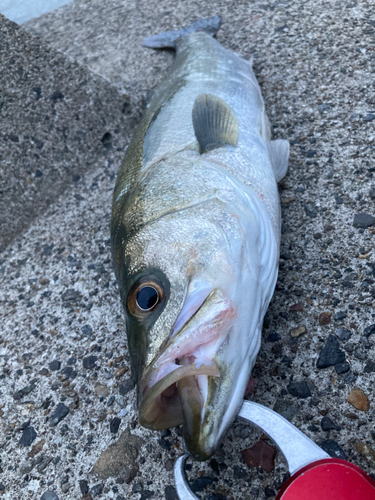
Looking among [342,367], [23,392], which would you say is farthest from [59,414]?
[342,367]

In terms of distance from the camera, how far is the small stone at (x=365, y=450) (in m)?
1.50

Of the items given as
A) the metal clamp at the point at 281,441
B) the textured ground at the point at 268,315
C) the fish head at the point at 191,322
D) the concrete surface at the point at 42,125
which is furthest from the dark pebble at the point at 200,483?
the concrete surface at the point at 42,125

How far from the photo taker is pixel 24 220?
2.98 metres

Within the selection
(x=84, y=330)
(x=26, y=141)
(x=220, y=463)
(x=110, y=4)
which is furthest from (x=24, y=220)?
(x=110, y=4)

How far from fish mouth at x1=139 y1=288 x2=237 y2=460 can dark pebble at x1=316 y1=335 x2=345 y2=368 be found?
0.61 meters

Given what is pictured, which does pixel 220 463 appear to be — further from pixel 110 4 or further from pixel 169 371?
pixel 110 4

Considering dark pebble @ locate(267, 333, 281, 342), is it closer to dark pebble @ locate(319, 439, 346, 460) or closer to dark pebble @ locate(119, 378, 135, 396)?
dark pebble @ locate(319, 439, 346, 460)

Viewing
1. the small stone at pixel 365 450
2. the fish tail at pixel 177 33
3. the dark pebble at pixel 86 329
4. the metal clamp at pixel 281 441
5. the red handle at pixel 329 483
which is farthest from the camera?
the fish tail at pixel 177 33

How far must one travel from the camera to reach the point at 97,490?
1730 mm

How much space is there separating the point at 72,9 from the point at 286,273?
5.01 meters

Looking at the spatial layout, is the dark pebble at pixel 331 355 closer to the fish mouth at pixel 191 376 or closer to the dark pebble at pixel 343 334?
the dark pebble at pixel 343 334

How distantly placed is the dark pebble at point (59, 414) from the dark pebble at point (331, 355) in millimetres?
1272

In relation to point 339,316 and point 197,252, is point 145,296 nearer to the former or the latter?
point 197,252

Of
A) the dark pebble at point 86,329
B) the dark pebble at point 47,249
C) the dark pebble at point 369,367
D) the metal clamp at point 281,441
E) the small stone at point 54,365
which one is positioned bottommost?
the small stone at point 54,365
